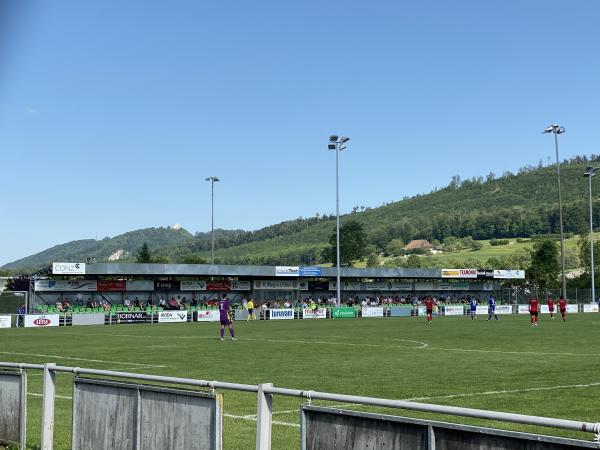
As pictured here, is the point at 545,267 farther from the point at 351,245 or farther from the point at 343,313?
the point at 343,313

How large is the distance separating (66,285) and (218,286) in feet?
50.0

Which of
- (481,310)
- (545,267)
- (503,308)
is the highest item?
(545,267)

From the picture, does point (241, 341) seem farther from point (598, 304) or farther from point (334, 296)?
point (598, 304)

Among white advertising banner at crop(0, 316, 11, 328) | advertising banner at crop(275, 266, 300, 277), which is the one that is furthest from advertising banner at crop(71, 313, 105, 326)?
advertising banner at crop(275, 266, 300, 277)

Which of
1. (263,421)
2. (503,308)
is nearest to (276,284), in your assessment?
(503,308)

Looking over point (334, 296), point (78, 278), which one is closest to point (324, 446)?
point (78, 278)

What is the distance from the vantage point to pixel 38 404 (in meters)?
11.9

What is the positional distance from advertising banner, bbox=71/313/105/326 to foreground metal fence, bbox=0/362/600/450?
48.6 metres

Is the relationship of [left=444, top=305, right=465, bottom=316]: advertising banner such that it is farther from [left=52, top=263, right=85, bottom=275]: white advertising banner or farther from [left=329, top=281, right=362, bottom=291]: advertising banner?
[left=52, top=263, right=85, bottom=275]: white advertising banner

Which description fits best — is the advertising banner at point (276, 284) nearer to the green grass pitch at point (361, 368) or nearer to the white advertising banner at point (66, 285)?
the white advertising banner at point (66, 285)

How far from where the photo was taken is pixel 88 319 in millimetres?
56719

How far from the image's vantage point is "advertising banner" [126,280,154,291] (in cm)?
6962

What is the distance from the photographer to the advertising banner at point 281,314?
217 feet

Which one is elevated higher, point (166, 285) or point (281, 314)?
point (166, 285)
